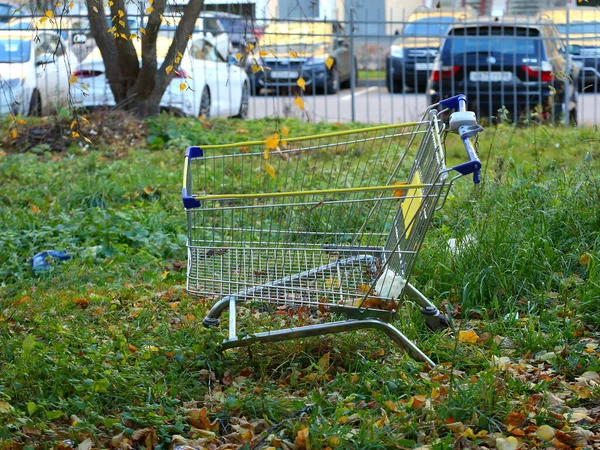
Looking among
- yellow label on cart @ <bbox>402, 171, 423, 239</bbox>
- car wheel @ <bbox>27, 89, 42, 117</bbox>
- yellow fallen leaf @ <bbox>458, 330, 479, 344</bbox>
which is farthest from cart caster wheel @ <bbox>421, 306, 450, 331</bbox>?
car wheel @ <bbox>27, 89, 42, 117</bbox>

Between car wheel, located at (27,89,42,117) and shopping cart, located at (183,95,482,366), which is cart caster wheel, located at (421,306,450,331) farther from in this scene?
car wheel, located at (27,89,42,117)

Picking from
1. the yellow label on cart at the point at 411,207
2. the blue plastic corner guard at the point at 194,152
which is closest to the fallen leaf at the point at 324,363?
the yellow label on cart at the point at 411,207

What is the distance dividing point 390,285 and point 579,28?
9710 mm

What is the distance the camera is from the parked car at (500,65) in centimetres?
1130

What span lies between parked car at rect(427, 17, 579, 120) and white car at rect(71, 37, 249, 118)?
2.81m

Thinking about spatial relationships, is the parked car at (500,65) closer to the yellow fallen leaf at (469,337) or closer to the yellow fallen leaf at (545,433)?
the yellow fallen leaf at (469,337)

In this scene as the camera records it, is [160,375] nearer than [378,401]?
No

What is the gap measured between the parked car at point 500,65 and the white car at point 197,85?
2807 millimetres

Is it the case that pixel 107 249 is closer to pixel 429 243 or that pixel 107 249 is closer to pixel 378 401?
pixel 429 243

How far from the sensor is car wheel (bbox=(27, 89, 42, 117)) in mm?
10625

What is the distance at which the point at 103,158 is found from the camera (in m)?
8.55

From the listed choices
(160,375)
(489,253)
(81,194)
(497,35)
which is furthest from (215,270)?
(497,35)

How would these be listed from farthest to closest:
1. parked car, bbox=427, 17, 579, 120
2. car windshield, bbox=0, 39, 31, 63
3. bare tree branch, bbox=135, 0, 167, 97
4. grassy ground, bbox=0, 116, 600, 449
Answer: car windshield, bbox=0, 39, 31, 63
parked car, bbox=427, 17, 579, 120
bare tree branch, bbox=135, 0, 167, 97
grassy ground, bbox=0, 116, 600, 449

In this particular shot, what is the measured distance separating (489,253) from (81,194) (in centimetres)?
363
